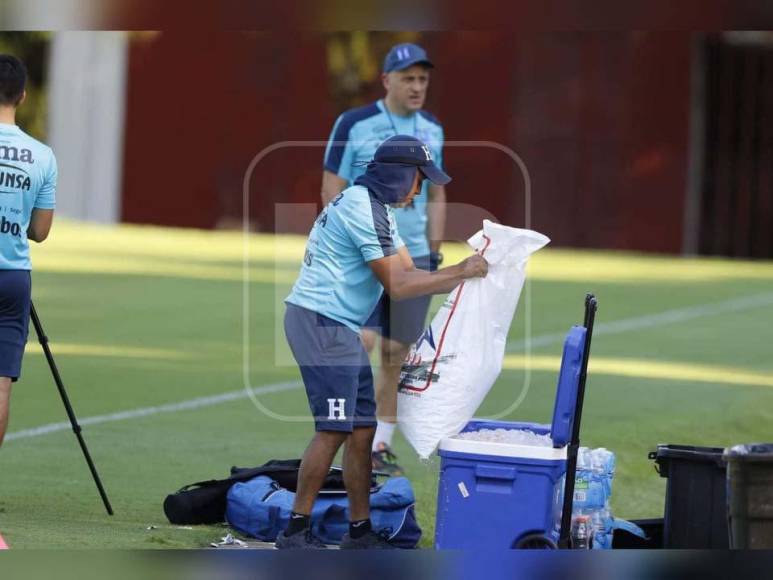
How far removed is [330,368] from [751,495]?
6.38 ft

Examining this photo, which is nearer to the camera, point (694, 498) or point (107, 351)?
point (694, 498)

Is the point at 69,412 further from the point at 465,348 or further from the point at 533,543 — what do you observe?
the point at 533,543

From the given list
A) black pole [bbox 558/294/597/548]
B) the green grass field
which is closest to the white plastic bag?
black pole [bbox 558/294/597/548]

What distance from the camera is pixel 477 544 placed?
25.0ft

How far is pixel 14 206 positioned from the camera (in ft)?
26.2

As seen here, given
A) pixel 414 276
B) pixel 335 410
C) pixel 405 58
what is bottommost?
pixel 335 410

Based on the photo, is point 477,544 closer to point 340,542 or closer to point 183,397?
point 340,542

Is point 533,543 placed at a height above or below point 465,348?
below

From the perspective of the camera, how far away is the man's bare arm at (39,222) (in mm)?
8141

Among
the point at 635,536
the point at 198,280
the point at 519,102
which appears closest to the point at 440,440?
the point at 635,536

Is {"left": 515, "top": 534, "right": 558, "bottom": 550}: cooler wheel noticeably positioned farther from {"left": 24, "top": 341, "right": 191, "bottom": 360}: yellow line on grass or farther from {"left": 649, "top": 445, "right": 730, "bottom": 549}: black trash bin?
{"left": 24, "top": 341, "right": 191, "bottom": 360}: yellow line on grass

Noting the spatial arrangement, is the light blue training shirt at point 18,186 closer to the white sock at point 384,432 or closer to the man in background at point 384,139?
the man in background at point 384,139

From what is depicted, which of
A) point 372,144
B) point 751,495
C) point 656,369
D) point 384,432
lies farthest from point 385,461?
point 656,369

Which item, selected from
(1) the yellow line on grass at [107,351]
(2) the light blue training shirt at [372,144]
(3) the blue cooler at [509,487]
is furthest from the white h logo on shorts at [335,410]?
(1) the yellow line on grass at [107,351]
